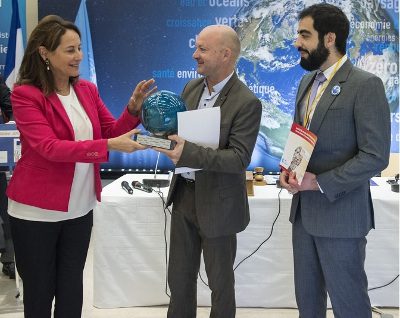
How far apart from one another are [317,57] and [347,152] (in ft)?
1.25

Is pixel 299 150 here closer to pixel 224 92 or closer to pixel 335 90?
pixel 335 90

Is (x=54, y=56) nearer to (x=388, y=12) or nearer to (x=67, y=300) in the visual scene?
(x=67, y=300)

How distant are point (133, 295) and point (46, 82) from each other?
60.4 inches

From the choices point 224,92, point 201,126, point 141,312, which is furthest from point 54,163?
point 141,312

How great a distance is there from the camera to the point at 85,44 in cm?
435

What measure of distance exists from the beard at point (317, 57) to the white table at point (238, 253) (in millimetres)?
1086

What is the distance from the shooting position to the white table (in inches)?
110

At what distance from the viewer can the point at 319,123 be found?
1791 mm

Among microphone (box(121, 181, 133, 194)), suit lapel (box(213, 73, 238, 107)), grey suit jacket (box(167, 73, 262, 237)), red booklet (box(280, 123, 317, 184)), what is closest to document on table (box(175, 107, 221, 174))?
grey suit jacket (box(167, 73, 262, 237))

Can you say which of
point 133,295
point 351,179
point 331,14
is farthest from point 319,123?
point 133,295

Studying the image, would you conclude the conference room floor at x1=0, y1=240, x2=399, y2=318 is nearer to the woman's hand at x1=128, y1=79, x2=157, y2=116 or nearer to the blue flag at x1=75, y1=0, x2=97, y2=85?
the woman's hand at x1=128, y1=79, x2=157, y2=116

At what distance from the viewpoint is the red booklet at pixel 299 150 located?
5.75 feet

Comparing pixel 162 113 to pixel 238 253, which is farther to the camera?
pixel 238 253

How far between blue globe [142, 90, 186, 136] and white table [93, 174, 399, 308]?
1091mm
